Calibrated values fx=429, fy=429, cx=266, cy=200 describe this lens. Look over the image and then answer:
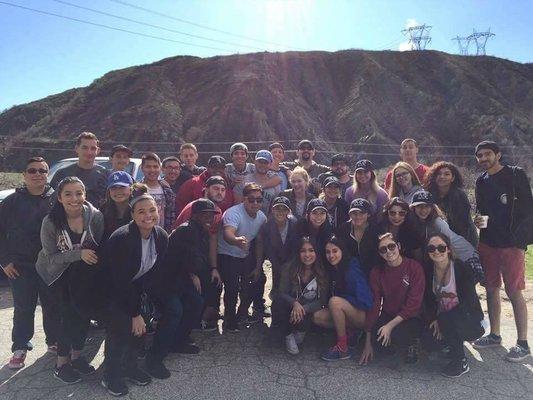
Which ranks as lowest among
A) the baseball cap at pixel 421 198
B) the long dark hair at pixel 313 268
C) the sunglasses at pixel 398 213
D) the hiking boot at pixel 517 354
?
the hiking boot at pixel 517 354

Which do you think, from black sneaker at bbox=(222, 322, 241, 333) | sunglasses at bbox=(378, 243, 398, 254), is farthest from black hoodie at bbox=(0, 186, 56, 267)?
sunglasses at bbox=(378, 243, 398, 254)

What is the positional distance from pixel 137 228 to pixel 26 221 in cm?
119

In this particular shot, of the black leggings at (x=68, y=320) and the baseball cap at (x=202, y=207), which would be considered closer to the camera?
the black leggings at (x=68, y=320)

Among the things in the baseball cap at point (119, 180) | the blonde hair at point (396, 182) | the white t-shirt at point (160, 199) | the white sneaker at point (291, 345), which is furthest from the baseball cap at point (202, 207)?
the blonde hair at point (396, 182)

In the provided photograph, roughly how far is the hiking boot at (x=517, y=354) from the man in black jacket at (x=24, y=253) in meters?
4.34

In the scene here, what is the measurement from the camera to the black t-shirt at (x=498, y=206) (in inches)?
173

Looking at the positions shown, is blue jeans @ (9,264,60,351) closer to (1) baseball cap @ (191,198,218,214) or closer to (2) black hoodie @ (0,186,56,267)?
(2) black hoodie @ (0,186,56,267)

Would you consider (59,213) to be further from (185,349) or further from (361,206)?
(361,206)

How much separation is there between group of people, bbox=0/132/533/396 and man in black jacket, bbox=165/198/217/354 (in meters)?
0.01

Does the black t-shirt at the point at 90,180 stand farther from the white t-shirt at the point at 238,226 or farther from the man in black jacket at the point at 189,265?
the white t-shirt at the point at 238,226

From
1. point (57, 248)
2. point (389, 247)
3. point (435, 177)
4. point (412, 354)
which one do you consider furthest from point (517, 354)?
point (57, 248)

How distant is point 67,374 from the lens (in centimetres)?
369

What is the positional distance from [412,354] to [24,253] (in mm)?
3777

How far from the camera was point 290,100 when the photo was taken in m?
32.4
